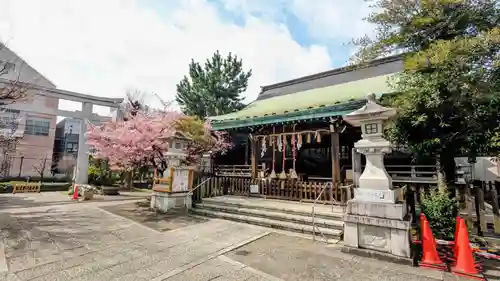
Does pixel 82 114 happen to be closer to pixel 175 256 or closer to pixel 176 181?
pixel 176 181

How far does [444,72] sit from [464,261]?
423cm

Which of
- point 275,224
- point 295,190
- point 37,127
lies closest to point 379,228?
point 275,224

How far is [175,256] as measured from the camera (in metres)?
4.95

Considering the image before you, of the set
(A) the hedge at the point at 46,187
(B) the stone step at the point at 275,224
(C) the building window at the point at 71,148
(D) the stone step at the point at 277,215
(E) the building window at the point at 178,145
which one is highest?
(C) the building window at the point at 71,148

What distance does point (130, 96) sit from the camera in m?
20.7

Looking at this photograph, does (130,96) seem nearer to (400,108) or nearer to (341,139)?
(341,139)

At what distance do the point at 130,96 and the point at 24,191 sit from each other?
1009 centimetres

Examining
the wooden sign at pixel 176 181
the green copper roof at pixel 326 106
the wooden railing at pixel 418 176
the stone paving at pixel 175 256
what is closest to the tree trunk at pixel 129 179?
the green copper roof at pixel 326 106

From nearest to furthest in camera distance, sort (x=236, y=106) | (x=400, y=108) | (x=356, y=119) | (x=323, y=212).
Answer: (x=356, y=119), (x=400, y=108), (x=323, y=212), (x=236, y=106)

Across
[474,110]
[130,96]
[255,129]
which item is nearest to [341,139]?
[255,129]

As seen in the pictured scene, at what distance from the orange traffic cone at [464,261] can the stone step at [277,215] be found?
235 centimetres

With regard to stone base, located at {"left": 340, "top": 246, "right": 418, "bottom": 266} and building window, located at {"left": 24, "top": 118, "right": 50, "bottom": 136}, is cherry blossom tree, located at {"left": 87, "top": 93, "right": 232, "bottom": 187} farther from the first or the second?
building window, located at {"left": 24, "top": 118, "right": 50, "bottom": 136}

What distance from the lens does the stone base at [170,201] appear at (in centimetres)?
930

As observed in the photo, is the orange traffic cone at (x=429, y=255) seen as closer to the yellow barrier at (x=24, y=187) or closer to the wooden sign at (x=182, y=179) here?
the wooden sign at (x=182, y=179)
